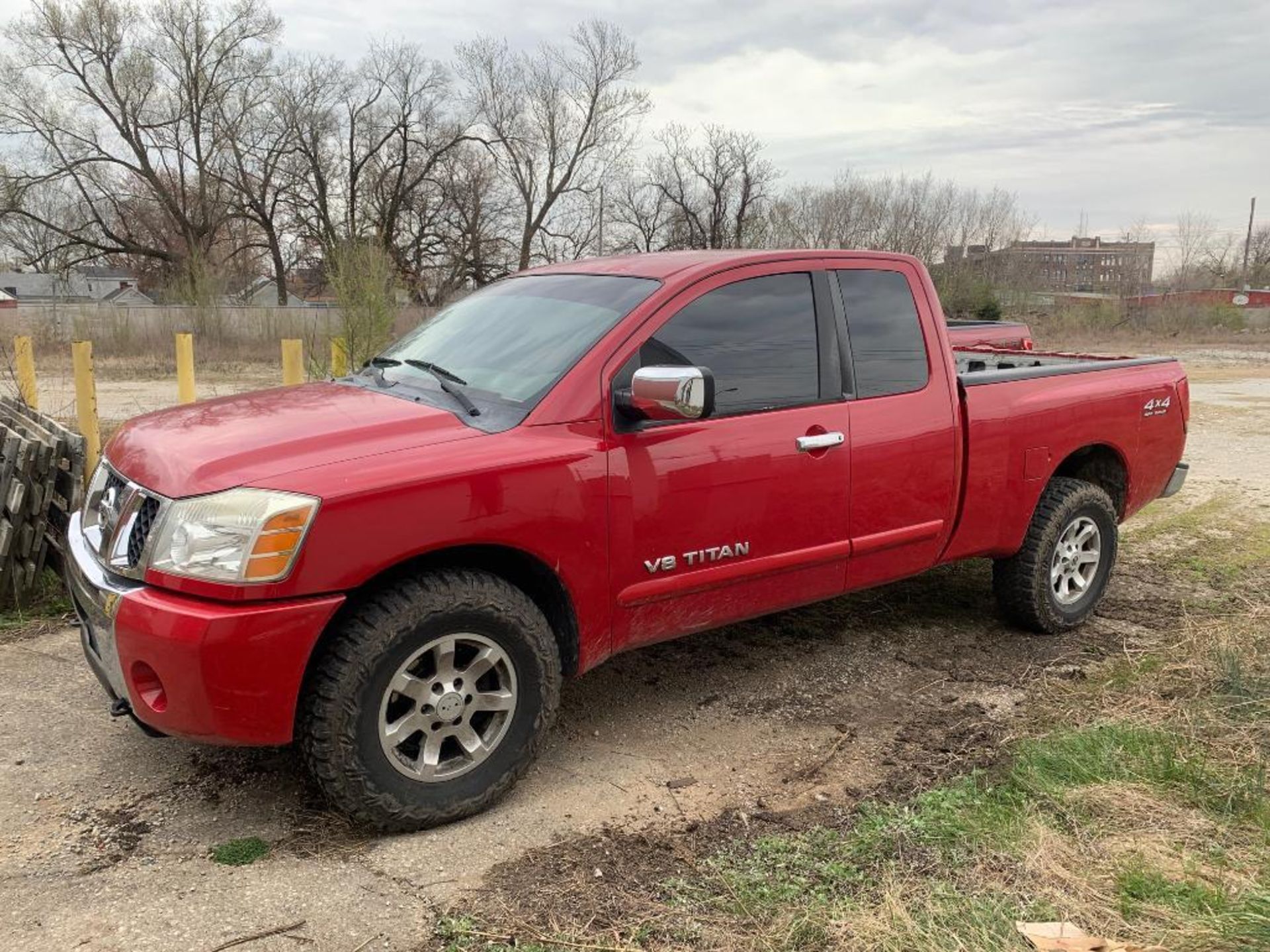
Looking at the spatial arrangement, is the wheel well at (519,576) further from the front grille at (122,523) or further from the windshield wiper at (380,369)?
the windshield wiper at (380,369)

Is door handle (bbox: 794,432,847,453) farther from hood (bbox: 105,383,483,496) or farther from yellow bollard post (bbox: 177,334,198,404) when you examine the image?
yellow bollard post (bbox: 177,334,198,404)

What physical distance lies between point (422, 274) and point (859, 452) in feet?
147

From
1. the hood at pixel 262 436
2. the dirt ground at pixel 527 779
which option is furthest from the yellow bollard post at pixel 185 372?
the hood at pixel 262 436

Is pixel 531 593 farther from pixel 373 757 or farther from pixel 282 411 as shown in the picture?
pixel 282 411

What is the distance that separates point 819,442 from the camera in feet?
12.2

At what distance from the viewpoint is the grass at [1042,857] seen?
245 centimetres

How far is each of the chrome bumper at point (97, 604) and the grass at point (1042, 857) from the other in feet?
4.15

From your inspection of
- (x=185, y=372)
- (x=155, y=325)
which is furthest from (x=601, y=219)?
(x=185, y=372)

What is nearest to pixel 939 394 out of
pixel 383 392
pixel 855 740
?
pixel 855 740

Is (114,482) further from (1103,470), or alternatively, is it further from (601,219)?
(601,219)

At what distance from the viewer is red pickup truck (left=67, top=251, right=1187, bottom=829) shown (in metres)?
2.71

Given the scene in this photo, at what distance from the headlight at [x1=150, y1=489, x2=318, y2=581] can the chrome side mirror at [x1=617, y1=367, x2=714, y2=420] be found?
107cm

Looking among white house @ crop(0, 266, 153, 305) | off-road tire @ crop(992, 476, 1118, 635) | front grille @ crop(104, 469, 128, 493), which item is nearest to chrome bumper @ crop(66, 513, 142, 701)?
front grille @ crop(104, 469, 128, 493)

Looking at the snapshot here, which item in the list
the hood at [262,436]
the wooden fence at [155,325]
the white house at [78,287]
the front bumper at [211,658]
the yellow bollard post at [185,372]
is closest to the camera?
the front bumper at [211,658]
